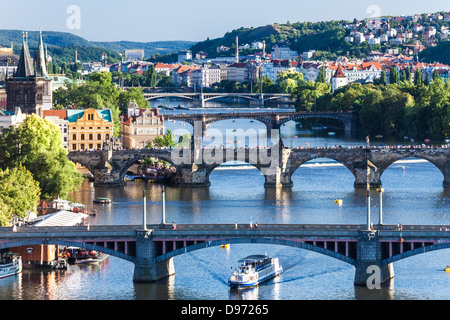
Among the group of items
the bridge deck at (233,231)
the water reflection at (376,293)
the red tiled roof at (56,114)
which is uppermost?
the red tiled roof at (56,114)

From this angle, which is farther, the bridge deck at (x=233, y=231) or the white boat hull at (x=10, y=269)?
the white boat hull at (x=10, y=269)

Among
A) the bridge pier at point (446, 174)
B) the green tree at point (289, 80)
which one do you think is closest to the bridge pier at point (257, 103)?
the green tree at point (289, 80)

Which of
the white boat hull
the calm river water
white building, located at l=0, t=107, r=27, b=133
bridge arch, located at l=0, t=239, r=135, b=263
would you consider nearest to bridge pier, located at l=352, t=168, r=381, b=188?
the calm river water

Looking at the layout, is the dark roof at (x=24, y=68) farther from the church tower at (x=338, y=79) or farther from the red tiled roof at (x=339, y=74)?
the red tiled roof at (x=339, y=74)

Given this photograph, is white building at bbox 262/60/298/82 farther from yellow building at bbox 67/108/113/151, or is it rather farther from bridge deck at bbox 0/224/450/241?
bridge deck at bbox 0/224/450/241

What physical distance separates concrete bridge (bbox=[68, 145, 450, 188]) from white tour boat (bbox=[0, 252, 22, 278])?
25.7 metres

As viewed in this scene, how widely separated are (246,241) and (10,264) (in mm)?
8946

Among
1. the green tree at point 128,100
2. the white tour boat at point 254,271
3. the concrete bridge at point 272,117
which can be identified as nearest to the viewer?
the white tour boat at point 254,271

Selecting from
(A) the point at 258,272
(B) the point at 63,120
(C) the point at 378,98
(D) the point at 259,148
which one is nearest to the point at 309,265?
(A) the point at 258,272

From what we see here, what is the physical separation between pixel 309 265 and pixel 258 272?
3169mm

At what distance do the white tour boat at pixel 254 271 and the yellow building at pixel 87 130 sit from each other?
114 feet

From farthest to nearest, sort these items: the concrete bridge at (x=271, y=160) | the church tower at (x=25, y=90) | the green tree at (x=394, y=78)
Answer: the green tree at (x=394, y=78) → the church tower at (x=25, y=90) → the concrete bridge at (x=271, y=160)

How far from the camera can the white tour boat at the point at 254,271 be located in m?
42.8

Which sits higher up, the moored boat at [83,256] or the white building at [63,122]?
the white building at [63,122]
